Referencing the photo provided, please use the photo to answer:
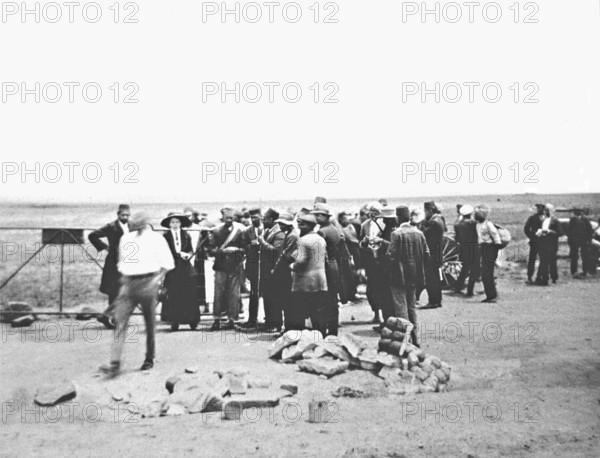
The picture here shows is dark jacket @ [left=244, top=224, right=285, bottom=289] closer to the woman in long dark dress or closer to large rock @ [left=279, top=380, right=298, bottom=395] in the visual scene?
the woman in long dark dress

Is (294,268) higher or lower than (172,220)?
lower

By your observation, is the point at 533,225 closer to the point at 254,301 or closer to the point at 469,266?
the point at 469,266

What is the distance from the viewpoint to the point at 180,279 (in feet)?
31.3

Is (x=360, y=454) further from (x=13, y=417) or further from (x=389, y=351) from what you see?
(x=13, y=417)

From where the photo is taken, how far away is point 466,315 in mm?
11094

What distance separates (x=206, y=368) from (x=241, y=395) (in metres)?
0.92

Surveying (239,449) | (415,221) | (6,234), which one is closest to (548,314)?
(415,221)

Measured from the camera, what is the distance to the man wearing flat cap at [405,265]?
880cm

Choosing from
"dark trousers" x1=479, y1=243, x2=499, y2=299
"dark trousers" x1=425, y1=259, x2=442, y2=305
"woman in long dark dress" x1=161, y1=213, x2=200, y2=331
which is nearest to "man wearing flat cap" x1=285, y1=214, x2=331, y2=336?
"woman in long dark dress" x1=161, y1=213, x2=200, y2=331

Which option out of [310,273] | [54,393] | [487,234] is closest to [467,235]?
[487,234]

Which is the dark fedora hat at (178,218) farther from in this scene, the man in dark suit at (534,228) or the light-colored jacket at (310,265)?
the man in dark suit at (534,228)

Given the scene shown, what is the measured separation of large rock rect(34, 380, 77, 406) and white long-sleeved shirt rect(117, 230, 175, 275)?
1.36m

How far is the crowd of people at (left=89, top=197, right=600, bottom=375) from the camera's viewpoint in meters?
7.24

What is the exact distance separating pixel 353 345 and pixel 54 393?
323 cm
